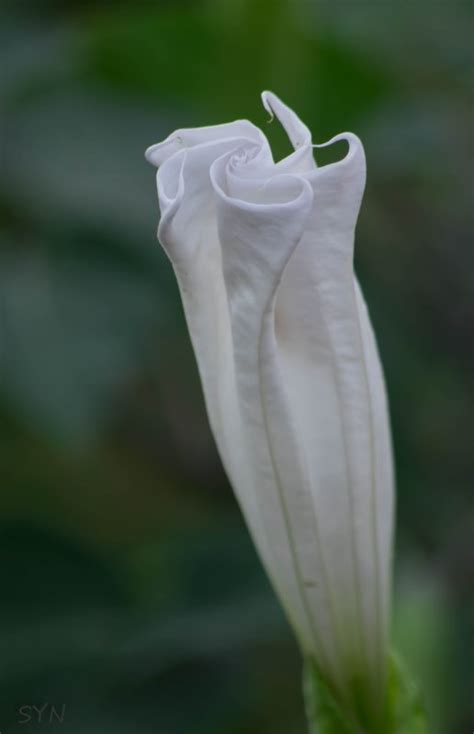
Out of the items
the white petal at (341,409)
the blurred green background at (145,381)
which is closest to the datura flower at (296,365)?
the white petal at (341,409)

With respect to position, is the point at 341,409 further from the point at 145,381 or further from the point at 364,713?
the point at 145,381

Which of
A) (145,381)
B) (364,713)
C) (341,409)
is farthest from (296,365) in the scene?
(145,381)

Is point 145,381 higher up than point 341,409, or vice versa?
point 341,409

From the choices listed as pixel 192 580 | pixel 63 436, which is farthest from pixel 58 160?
pixel 192 580

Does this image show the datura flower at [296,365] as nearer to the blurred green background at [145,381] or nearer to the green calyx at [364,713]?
the green calyx at [364,713]

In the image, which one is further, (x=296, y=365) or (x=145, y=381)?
(x=145, y=381)

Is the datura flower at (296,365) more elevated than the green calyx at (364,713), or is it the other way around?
the datura flower at (296,365)

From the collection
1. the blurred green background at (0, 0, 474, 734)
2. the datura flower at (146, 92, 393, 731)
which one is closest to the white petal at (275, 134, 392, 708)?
the datura flower at (146, 92, 393, 731)

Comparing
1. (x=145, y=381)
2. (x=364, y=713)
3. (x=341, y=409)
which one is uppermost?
(x=341, y=409)
